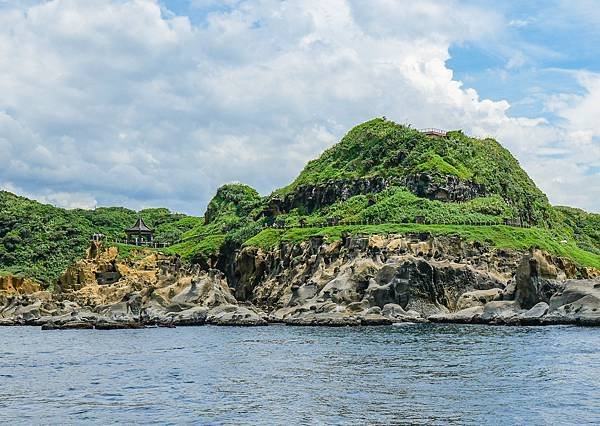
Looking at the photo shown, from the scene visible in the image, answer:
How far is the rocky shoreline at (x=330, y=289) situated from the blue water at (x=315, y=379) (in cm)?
1754

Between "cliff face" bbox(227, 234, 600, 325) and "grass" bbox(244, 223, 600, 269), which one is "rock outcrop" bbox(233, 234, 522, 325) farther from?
"grass" bbox(244, 223, 600, 269)

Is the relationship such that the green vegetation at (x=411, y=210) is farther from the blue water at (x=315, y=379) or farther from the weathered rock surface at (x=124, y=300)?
the blue water at (x=315, y=379)

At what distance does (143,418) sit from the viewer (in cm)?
4466

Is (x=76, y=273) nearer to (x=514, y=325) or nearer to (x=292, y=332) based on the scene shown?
(x=292, y=332)

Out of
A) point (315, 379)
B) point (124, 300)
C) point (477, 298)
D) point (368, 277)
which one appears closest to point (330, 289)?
point (368, 277)

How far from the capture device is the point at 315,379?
195 ft

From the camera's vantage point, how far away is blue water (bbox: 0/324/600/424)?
4512 cm

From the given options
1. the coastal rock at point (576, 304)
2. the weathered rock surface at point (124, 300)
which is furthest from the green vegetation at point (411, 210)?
the coastal rock at point (576, 304)

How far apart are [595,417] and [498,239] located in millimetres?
117040

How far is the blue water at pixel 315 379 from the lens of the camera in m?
45.1

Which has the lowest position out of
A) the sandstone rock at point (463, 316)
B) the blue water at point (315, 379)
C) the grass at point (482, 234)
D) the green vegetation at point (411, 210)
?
the blue water at point (315, 379)

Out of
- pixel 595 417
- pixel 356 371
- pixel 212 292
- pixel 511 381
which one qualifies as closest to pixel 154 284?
pixel 212 292

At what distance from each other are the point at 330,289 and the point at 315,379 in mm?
74292

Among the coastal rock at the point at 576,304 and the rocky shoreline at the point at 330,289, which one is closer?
the coastal rock at the point at 576,304
